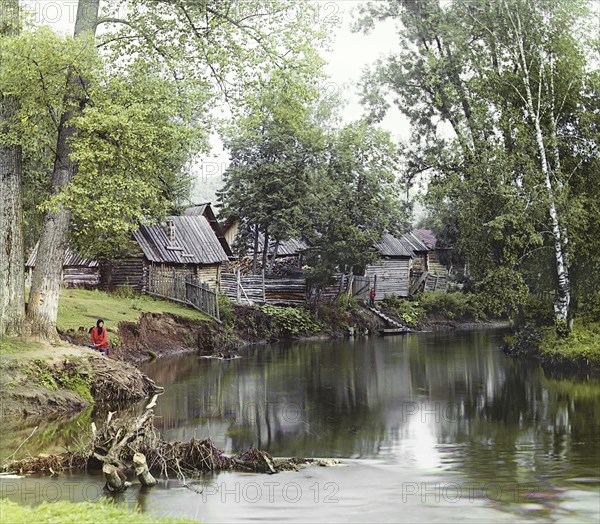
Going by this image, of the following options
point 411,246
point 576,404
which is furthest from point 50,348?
point 411,246

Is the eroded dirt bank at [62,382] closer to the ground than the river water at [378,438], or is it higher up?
higher up

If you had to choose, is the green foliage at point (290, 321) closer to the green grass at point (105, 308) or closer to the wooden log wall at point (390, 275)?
the green grass at point (105, 308)

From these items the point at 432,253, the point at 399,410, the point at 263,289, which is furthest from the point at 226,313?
the point at 432,253

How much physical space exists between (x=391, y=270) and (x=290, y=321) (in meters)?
16.0

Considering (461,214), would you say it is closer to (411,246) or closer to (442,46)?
(442,46)

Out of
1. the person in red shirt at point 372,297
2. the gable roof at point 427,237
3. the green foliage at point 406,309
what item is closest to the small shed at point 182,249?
the person in red shirt at point 372,297

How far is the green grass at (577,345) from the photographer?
24.9 m

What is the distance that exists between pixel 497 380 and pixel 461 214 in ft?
24.1

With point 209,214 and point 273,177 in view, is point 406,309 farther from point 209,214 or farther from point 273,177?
point 209,214

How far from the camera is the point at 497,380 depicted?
78.5 ft

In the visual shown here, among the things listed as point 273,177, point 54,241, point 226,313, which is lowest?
point 226,313

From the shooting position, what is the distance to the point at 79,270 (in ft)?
131

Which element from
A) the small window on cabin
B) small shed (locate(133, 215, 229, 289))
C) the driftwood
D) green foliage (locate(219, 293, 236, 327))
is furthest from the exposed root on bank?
the small window on cabin

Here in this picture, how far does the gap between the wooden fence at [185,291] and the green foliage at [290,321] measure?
457 cm
